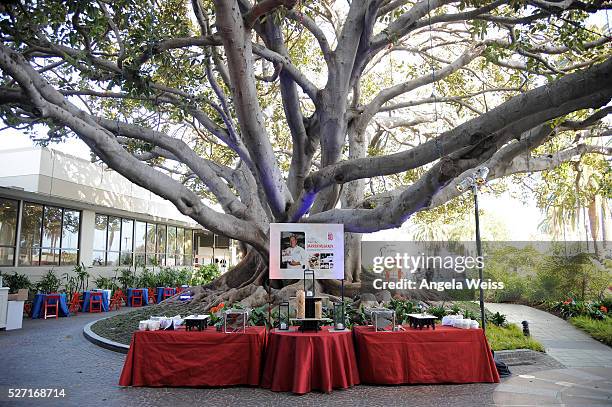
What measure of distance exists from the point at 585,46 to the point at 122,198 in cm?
1479

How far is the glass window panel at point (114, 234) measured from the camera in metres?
→ 17.6

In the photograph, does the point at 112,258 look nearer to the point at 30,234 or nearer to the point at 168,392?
the point at 30,234

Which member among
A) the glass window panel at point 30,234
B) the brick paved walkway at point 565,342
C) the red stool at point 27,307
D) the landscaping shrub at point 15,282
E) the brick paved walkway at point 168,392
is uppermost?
the glass window panel at point 30,234

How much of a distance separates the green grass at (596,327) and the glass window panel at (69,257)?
50.7ft

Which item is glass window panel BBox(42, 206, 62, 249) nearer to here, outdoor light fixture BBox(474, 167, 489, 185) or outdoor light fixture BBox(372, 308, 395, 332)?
outdoor light fixture BBox(372, 308, 395, 332)

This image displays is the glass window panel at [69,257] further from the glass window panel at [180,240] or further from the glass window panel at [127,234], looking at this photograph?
the glass window panel at [180,240]

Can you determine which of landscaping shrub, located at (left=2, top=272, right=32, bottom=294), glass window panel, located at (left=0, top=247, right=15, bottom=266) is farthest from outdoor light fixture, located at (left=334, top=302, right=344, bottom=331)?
glass window panel, located at (left=0, top=247, right=15, bottom=266)

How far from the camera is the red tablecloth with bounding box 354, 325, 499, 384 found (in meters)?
5.71

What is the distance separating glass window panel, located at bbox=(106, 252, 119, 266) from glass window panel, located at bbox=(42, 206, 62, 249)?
2640mm

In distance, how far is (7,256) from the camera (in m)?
13.3

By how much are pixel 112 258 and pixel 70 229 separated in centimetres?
249

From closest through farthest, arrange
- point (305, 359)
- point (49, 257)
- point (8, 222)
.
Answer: point (305, 359)
point (8, 222)
point (49, 257)

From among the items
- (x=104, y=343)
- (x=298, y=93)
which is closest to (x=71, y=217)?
(x=104, y=343)

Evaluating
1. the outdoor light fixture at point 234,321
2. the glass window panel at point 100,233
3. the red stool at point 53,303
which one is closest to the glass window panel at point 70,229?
the glass window panel at point 100,233
